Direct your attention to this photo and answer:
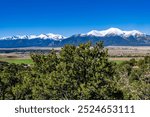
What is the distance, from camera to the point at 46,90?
3206cm

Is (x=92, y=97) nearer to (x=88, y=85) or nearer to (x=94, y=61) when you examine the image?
(x=88, y=85)

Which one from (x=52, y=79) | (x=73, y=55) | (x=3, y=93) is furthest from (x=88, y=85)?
(x=3, y=93)

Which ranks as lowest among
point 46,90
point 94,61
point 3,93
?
point 3,93

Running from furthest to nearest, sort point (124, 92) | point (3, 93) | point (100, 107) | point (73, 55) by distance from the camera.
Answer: point (3, 93) → point (73, 55) → point (124, 92) → point (100, 107)

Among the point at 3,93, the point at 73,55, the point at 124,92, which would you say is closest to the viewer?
the point at 124,92

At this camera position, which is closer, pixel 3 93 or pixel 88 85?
pixel 88 85

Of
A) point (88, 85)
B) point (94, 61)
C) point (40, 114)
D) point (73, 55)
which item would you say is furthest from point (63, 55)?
point (40, 114)

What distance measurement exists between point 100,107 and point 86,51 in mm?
27864

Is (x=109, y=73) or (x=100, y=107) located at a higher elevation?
(x=100, y=107)

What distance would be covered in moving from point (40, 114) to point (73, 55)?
28.8 metres

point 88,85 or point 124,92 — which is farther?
point 124,92

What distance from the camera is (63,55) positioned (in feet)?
122

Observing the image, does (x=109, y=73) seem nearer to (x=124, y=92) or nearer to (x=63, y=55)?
(x=124, y=92)

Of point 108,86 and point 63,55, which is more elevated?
point 63,55
